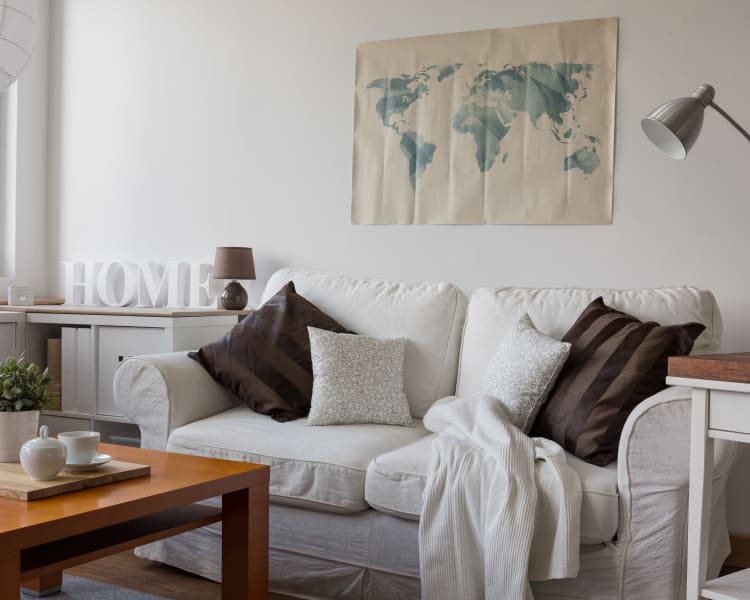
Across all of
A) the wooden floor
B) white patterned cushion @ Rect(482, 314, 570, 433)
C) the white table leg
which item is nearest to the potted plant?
the wooden floor

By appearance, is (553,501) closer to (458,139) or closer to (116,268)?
(458,139)

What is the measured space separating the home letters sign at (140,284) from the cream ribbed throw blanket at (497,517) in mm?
2050

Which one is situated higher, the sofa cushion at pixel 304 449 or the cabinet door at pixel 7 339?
the cabinet door at pixel 7 339

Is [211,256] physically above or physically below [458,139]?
Answer: below

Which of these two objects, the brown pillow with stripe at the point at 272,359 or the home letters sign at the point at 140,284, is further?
the home letters sign at the point at 140,284

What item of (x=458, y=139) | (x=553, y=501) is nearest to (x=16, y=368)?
(x=553, y=501)

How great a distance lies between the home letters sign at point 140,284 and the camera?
13.2ft

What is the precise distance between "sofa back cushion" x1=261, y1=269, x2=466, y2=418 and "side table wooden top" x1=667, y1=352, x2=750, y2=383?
123 centimetres

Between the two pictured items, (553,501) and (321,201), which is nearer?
(553,501)

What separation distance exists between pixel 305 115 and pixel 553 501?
2.32 metres

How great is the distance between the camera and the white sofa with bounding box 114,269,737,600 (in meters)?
2.05

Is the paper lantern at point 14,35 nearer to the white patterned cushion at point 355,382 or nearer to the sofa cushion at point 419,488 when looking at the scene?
the white patterned cushion at point 355,382

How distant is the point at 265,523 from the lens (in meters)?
2.08

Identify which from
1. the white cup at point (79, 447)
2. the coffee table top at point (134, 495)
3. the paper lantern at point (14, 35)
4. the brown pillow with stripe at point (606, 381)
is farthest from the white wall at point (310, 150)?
the white cup at point (79, 447)
